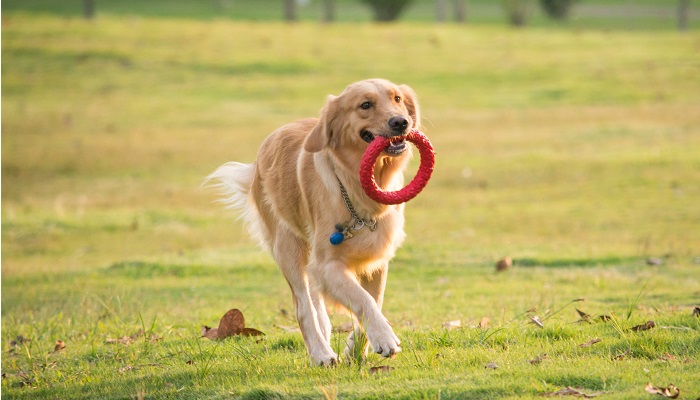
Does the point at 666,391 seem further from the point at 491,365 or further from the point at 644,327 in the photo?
the point at 644,327

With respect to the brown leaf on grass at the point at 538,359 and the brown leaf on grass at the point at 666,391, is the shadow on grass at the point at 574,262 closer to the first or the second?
the brown leaf on grass at the point at 538,359

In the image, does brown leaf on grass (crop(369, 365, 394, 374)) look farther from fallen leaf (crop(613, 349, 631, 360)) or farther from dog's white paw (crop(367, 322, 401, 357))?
fallen leaf (crop(613, 349, 631, 360))

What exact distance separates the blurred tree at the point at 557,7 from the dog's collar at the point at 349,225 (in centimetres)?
5582

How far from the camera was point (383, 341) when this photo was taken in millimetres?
5766

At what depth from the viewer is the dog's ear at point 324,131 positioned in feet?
21.5

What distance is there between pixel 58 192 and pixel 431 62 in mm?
18733

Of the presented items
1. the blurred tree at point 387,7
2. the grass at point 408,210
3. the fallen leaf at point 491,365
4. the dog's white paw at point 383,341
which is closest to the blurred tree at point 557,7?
the blurred tree at point 387,7

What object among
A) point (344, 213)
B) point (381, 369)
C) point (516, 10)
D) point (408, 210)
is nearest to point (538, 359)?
point (381, 369)

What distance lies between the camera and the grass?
6340mm

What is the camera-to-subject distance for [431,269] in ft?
39.7

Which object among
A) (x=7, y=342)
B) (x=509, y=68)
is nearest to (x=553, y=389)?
(x=7, y=342)

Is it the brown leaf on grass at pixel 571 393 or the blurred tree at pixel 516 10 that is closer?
the brown leaf on grass at pixel 571 393

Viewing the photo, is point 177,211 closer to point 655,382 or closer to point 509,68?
point 655,382

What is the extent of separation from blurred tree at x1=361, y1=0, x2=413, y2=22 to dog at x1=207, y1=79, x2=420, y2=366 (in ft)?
153
